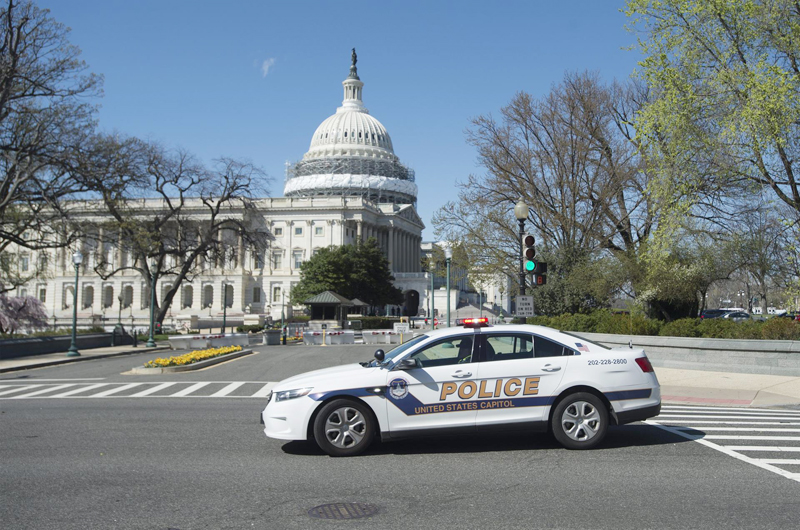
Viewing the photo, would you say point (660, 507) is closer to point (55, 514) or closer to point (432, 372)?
point (432, 372)

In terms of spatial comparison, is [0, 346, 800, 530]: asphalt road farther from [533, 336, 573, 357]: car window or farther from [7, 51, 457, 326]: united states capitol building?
[7, 51, 457, 326]: united states capitol building

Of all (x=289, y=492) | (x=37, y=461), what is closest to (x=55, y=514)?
(x=289, y=492)

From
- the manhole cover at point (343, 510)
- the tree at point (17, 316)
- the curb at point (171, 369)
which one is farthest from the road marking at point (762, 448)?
the tree at point (17, 316)

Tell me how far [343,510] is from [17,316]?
46.1 meters

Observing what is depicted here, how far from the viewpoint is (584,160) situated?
3666cm

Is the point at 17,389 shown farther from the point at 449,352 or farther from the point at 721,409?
the point at 721,409

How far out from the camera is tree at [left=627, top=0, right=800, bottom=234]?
21.4m

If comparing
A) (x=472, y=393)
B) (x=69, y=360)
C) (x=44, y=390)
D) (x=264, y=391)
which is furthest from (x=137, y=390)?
(x=69, y=360)

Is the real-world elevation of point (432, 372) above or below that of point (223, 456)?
above

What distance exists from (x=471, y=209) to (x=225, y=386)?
23.7m

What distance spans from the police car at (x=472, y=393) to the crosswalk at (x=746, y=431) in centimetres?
138

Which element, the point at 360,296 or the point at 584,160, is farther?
the point at 360,296

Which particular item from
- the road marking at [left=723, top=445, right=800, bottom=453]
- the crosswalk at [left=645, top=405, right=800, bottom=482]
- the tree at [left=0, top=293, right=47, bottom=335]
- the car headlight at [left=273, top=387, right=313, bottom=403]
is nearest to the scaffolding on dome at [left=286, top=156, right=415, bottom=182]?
the tree at [left=0, top=293, right=47, bottom=335]

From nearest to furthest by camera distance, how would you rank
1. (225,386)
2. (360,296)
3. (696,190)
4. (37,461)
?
(37,461)
(225,386)
(696,190)
(360,296)
